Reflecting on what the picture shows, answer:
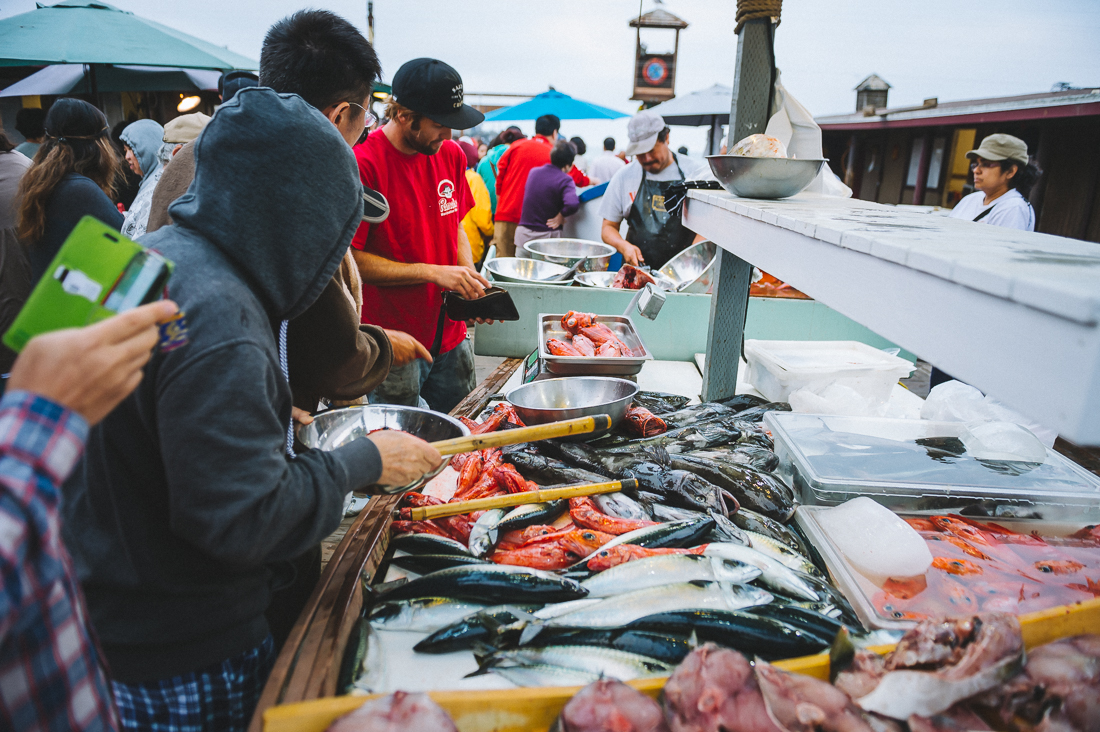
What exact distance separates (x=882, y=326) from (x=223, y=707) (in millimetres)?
1808

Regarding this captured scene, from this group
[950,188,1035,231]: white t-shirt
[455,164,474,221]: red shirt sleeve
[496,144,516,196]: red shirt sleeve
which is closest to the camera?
[455,164,474,221]: red shirt sleeve

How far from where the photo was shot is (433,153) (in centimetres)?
350

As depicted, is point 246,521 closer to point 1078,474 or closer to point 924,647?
point 924,647

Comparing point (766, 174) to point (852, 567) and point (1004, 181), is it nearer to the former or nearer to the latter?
point (852, 567)

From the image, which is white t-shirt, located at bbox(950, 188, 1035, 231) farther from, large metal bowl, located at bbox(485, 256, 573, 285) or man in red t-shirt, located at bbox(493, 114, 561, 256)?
man in red t-shirt, located at bbox(493, 114, 561, 256)

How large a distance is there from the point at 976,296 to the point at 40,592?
1.62 metres

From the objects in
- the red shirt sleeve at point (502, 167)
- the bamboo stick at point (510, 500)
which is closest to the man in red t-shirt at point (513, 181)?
the red shirt sleeve at point (502, 167)

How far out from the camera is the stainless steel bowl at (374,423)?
215 cm

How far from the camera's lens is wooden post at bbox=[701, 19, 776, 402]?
349cm

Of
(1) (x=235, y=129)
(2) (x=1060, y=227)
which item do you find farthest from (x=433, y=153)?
(2) (x=1060, y=227)

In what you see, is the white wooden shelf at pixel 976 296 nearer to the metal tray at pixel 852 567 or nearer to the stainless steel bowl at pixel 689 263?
the metal tray at pixel 852 567

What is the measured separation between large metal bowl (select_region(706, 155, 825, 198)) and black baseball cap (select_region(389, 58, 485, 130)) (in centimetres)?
136

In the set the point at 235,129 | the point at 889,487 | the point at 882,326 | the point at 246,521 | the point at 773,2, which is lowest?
the point at 889,487

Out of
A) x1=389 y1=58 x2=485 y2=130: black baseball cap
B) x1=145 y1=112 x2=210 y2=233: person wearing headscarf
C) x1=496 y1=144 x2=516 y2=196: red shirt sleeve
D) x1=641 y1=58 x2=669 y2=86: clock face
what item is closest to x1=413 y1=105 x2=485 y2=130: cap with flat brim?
x1=389 y1=58 x2=485 y2=130: black baseball cap
